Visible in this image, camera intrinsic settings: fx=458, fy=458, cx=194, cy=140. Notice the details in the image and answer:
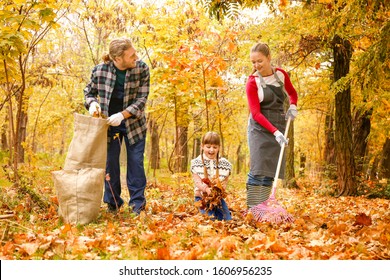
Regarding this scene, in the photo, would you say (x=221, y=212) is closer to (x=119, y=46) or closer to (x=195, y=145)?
(x=119, y=46)

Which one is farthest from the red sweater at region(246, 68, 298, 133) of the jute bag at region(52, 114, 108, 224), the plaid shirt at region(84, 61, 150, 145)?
the jute bag at region(52, 114, 108, 224)

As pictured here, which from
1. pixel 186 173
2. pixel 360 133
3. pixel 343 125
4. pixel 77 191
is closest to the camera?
pixel 77 191

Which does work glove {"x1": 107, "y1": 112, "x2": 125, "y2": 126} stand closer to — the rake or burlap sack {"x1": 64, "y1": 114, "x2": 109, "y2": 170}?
burlap sack {"x1": 64, "y1": 114, "x2": 109, "y2": 170}

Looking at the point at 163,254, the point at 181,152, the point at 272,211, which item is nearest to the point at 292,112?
the point at 272,211

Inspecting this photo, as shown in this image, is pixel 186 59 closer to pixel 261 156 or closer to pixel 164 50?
pixel 164 50

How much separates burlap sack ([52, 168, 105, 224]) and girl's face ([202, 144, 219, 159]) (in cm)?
109

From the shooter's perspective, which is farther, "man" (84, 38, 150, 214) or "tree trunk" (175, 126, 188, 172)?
"tree trunk" (175, 126, 188, 172)

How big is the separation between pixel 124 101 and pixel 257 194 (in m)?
1.60

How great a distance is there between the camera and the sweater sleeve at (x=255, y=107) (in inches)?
172

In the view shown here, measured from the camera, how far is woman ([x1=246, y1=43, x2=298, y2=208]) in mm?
4438

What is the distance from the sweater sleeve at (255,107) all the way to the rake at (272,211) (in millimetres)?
194

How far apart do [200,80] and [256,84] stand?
13.0 feet

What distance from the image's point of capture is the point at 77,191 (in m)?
3.93

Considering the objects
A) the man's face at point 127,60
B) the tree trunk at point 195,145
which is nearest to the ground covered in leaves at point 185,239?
the man's face at point 127,60
